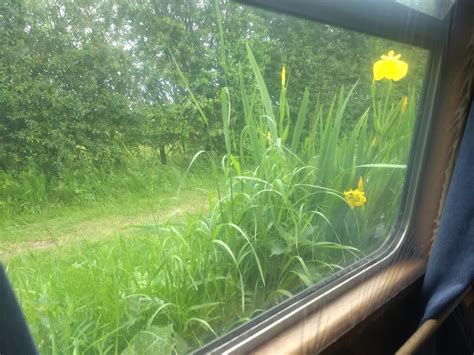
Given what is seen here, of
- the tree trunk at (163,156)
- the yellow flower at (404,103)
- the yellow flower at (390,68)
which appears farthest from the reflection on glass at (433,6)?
the tree trunk at (163,156)

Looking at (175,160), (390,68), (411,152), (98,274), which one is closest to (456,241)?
(411,152)

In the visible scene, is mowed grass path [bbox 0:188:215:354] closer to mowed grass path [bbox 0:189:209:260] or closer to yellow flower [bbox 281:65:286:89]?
mowed grass path [bbox 0:189:209:260]

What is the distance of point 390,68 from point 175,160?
71cm

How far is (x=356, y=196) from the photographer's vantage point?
1088 mm

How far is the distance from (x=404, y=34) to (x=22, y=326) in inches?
39.4

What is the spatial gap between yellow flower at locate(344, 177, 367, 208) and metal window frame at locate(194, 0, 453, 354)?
0.56 ft

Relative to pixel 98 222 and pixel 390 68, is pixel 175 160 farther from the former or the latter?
pixel 390 68

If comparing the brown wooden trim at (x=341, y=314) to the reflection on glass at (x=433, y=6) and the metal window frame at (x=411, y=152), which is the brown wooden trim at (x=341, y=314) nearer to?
the metal window frame at (x=411, y=152)

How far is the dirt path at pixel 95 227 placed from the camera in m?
0.50

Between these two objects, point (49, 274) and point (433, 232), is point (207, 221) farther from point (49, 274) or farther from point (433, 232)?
point (433, 232)

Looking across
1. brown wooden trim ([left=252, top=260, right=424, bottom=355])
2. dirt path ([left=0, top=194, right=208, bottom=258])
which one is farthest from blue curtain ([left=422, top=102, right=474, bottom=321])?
dirt path ([left=0, top=194, right=208, bottom=258])

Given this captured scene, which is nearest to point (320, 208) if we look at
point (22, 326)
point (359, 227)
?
point (359, 227)

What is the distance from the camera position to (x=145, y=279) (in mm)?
672

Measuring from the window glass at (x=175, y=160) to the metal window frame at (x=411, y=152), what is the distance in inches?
1.2
